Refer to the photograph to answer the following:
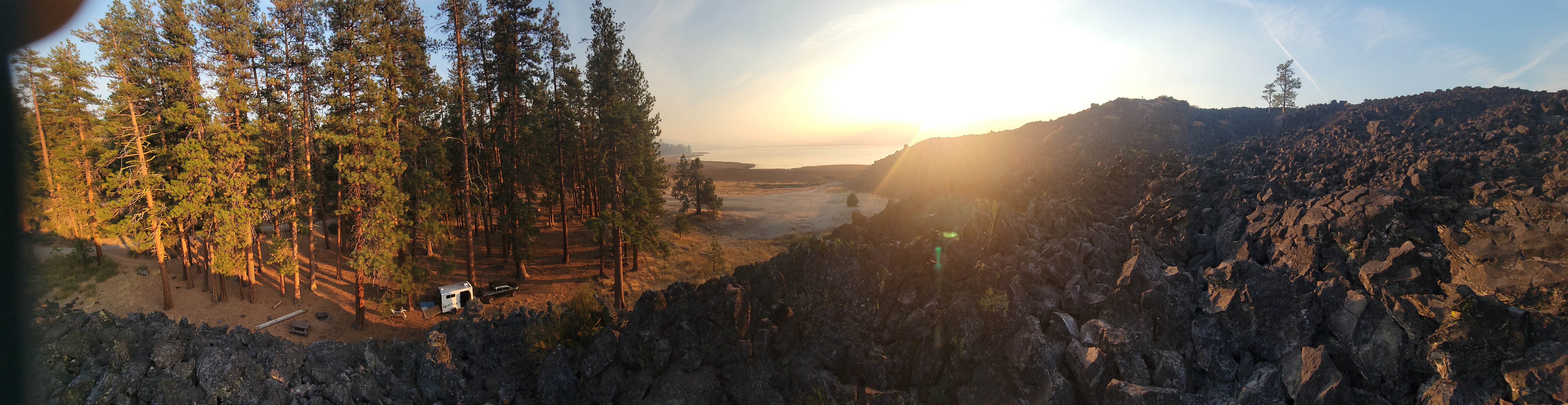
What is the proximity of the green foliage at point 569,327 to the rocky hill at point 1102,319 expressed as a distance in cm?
7

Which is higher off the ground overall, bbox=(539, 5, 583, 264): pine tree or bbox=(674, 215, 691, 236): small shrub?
bbox=(539, 5, 583, 264): pine tree

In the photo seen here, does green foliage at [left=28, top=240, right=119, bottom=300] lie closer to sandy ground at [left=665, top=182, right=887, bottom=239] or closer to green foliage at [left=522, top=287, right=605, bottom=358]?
green foliage at [left=522, top=287, right=605, bottom=358]

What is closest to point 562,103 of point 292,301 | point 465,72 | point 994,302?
point 465,72

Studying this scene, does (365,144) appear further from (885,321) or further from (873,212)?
(873,212)

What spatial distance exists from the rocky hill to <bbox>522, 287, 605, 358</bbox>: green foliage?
73 millimetres

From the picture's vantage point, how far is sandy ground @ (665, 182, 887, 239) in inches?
1533

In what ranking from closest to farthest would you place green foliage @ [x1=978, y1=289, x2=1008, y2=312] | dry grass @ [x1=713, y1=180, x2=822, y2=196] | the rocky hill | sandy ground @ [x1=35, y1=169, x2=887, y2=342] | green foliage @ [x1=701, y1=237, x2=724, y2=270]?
the rocky hill → green foliage @ [x1=978, y1=289, x2=1008, y2=312] → sandy ground @ [x1=35, y1=169, x2=887, y2=342] → green foliage @ [x1=701, y1=237, x2=724, y2=270] → dry grass @ [x1=713, y1=180, x2=822, y2=196]

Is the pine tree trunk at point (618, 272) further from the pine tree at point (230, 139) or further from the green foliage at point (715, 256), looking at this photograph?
the pine tree at point (230, 139)

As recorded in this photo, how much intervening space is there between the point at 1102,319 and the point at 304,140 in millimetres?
29711

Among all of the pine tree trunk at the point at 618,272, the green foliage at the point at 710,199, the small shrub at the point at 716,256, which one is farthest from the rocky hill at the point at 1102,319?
the green foliage at the point at 710,199

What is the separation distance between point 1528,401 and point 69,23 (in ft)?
65.5

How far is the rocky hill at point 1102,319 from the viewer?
7.96m

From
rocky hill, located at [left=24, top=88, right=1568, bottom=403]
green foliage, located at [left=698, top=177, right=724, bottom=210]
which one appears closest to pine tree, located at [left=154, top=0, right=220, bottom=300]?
rocky hill, located at [left=24, top=88, right=1568, bottom=403]

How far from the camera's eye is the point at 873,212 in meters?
46.9
